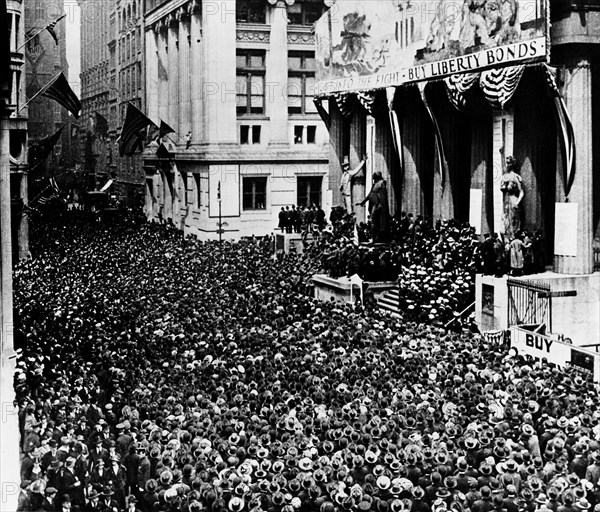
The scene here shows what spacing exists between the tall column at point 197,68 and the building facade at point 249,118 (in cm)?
6

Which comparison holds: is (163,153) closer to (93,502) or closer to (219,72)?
(219,72)

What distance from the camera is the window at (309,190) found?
57.6 metres

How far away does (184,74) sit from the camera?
203ft

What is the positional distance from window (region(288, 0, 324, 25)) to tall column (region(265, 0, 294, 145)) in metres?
0.79

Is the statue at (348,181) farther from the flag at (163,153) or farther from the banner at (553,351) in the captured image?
the banner at (553,351)

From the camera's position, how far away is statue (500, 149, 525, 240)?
29281 millimetres

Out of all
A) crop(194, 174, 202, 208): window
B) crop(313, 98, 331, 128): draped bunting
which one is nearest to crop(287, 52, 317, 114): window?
crop(194, 174, 202, 208): window

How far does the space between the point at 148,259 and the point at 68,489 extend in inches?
930

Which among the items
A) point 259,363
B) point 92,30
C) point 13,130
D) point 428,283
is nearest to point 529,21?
point 428,283

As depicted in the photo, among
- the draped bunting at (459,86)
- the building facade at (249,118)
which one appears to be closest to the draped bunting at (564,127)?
the draped bunting at (459,86)

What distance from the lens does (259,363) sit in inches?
727

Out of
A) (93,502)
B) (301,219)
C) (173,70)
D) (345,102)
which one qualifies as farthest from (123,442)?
(173,70)

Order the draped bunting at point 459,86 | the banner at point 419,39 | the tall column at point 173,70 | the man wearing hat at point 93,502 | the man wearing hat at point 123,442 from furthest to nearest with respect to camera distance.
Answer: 1. the tall column at point 173,70
2. the draped bunting at point 459,86
3. the banner at point 419,39
4. the man wearing hat at point 123,442
5. the man wearing hat at point 93,502

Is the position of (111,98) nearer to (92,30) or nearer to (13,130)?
(92,30)
